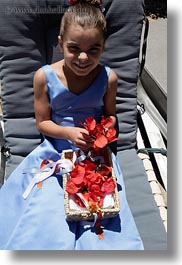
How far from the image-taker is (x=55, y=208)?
1887 mm

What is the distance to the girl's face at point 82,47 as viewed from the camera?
1.82m

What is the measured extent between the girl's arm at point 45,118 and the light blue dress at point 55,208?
0.08 feet

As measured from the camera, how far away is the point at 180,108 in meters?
2.25

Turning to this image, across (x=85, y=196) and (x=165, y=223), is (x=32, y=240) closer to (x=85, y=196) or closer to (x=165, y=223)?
(x=85, y=196)

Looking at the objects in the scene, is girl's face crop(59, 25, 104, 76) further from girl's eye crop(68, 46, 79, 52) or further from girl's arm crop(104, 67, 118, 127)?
girl's arm crop(104, 67, 118, 127)

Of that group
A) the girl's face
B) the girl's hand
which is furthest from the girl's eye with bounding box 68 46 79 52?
the girl's hand

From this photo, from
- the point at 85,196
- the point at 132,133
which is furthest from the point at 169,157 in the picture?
the point at 85,196

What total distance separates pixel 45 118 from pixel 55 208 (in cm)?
39

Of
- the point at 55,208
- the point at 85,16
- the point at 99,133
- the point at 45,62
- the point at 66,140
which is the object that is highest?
the point at 85,16

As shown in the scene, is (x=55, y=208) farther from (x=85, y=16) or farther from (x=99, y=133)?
(x=85, y=16)

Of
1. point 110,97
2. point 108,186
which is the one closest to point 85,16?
point 110,97

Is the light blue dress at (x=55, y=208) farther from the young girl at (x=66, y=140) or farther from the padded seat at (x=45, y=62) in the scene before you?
the padded seat at (x=45, y=62)

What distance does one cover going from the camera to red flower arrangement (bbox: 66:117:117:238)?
1.83 m

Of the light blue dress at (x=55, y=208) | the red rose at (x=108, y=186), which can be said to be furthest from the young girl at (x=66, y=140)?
the red rose at (x=108, y=186)
